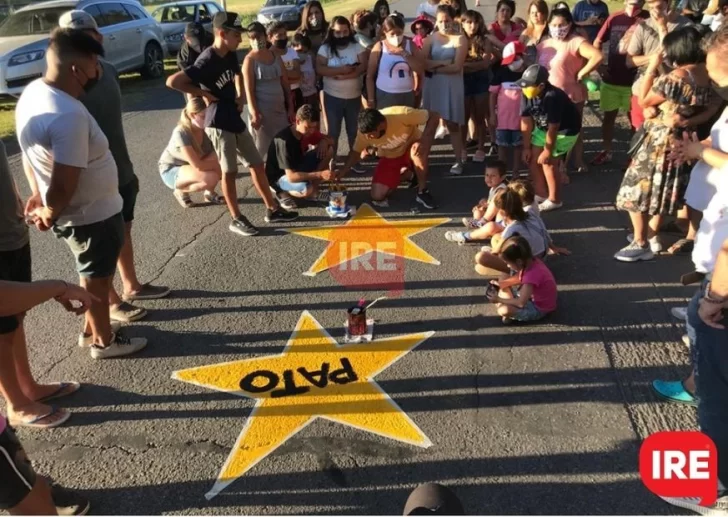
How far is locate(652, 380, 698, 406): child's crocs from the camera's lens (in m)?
3.49

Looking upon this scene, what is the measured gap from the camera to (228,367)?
13.1 feet

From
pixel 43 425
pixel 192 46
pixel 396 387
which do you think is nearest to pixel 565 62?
pixel 192 46

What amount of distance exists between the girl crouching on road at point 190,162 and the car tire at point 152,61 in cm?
899

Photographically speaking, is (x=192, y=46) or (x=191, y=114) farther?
(x=191, y=114)

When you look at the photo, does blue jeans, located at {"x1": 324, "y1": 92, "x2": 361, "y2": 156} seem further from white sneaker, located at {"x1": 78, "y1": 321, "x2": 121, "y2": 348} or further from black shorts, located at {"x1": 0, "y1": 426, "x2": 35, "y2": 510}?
black shorts, located at {"x1": 0, "y1": 426, "x2": 35, "y2": 510}

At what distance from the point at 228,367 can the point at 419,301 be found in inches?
62.2

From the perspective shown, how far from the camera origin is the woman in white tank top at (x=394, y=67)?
664 cm

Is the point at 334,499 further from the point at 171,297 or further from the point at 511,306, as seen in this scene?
the point at 171,297

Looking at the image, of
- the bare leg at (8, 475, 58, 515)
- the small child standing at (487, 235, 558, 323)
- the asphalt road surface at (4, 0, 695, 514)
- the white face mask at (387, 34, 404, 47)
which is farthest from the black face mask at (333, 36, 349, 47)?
the bare leg at (8, 475, 58, 515)

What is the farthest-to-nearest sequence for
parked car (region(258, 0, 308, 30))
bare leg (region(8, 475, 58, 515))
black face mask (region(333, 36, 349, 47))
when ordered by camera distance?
parked car (region(258, 0, 308, 30))
black face mask (region(333, 36, 349, 47))
bare leg (region(8, 475, 58, 515))

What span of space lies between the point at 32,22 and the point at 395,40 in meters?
9.44

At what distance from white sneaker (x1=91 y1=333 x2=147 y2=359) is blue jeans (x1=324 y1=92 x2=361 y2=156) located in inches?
152

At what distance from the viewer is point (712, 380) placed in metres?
2.71

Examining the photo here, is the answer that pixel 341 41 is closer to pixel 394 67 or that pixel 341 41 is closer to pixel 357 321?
pixel 394 67
